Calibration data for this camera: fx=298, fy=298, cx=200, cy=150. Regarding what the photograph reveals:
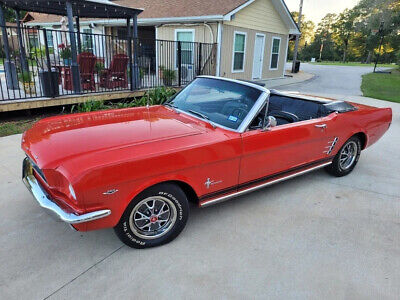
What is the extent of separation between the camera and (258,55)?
16.5m

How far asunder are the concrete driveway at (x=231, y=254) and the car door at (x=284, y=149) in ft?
1.49

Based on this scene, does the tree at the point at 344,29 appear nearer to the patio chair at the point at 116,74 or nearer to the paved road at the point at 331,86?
the paved road at the point at 331,86

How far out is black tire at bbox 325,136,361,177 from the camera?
4410mm

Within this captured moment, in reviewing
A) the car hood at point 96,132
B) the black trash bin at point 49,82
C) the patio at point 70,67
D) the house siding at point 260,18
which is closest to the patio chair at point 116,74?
the patio at point 70,67

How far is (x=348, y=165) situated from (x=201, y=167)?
2.99 meters

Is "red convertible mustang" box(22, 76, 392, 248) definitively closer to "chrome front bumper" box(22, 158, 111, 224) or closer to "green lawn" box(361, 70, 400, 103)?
"chrome front bumper" box(22, 158, 111, 224)

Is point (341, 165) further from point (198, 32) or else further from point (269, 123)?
point (198, 32)

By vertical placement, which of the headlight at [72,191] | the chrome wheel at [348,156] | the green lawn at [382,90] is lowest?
the green lawn at [382,90]

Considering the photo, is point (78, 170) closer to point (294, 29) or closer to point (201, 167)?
point (201, 167)

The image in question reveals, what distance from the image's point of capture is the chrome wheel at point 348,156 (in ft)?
14.9

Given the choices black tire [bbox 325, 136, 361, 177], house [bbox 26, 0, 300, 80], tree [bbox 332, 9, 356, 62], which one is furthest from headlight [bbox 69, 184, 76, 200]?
tree [bbox 332, 9, 356, 62]

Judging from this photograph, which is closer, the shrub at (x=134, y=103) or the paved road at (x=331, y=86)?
the shrub at (x=134, y=103)

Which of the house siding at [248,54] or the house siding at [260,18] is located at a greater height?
the house siding at [260,18]

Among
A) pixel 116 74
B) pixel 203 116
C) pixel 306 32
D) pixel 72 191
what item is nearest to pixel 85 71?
pixel 116 74
